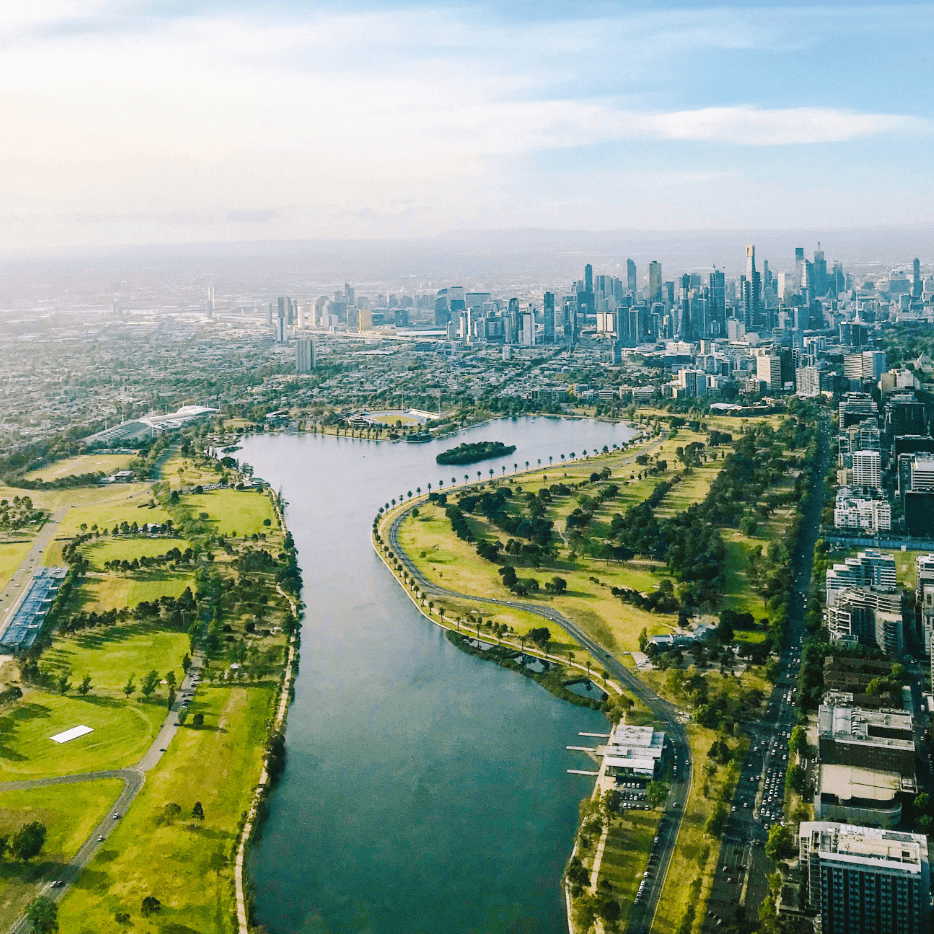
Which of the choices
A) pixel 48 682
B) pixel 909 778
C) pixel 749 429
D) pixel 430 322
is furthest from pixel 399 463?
pixel 430 322

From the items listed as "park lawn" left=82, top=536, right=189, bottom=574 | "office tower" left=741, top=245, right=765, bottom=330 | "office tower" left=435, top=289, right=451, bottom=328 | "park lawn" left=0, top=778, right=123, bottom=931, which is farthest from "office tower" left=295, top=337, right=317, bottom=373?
"park lawn" left=0, top=778, right=123, bottom=931

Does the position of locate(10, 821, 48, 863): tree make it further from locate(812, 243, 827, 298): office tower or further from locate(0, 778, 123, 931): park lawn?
locate(812, 243, 827, 298): office tower

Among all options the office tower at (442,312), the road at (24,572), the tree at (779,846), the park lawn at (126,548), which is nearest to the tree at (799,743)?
the tree at (779,846)

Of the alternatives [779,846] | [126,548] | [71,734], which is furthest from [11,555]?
[779,846]

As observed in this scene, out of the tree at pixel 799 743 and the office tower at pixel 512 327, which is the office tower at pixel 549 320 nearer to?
the office tower at pixel 512 327

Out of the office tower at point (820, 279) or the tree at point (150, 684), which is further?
the office tower at point (820, 279)

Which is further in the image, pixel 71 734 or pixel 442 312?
pixel 442 312

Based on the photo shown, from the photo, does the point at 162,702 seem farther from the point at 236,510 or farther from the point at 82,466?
the point at 82,466
